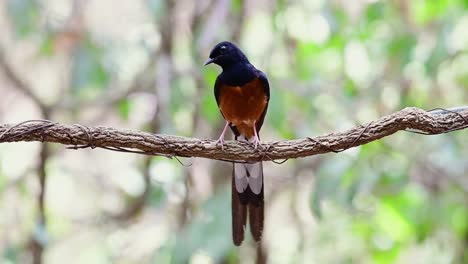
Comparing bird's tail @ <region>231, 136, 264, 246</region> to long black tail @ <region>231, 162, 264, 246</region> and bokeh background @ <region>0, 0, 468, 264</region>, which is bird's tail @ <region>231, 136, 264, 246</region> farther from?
bokeh background @ <region>0, 0, 468, 264</region>

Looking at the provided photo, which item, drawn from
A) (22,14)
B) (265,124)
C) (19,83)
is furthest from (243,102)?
(19,83)

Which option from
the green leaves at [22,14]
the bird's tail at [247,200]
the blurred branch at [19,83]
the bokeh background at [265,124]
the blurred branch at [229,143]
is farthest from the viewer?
the blurred branch at [19,83]

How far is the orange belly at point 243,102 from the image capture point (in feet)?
10.8

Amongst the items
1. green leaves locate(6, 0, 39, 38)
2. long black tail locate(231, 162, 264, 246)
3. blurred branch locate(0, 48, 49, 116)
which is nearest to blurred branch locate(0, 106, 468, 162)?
long black tail locate(231, 162, 264, 246)

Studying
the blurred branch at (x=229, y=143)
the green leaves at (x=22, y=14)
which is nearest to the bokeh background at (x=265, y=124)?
the green leaves at (x=22, y=14)

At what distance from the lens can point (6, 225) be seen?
4980mm

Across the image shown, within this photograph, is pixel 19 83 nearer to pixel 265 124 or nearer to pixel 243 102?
pixel 265 124

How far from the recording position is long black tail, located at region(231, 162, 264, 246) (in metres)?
3.19

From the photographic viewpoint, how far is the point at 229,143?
2.56m

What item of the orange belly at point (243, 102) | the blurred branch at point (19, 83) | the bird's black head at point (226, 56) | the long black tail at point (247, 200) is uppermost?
the blurred branch at point (19, 83)

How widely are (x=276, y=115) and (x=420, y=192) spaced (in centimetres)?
159

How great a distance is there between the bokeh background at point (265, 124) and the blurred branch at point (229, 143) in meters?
1.26

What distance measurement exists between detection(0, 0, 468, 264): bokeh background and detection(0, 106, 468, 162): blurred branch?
126 centimetres

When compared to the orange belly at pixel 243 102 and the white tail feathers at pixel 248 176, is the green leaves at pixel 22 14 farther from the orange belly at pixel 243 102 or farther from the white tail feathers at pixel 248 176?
the white tail feathers at pixel 248 176
